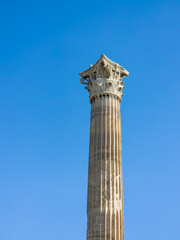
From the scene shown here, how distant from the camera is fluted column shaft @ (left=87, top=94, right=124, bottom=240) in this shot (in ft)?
90.5

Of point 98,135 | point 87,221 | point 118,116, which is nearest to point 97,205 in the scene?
point 87,221

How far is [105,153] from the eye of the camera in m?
30.1

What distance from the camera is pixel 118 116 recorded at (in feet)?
106

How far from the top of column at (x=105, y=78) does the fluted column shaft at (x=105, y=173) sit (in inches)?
23.5

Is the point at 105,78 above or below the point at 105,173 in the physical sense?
above

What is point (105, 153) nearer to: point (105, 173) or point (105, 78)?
point (105, 173)

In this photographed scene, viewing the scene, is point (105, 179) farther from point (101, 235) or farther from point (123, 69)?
point (123, 69)

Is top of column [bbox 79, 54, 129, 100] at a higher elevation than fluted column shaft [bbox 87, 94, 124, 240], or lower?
higher

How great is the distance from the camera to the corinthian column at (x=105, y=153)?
27734 mm

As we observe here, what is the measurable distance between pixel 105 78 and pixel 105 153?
7.25 meters

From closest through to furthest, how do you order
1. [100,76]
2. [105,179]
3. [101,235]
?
[101,235] < [105,179] < [100,76]

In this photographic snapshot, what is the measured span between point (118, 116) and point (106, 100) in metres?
1.74

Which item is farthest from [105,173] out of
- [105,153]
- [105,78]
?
[105,78]

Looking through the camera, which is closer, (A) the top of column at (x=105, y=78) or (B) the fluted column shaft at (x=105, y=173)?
(B) the fluted column shaft at (x=105, y=173)
